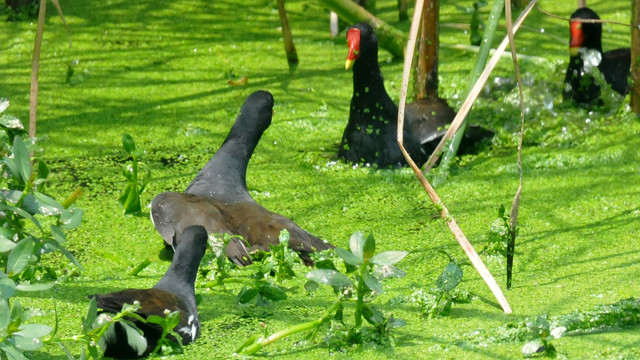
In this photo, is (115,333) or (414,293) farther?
(414,293)

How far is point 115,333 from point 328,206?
1.52 meters

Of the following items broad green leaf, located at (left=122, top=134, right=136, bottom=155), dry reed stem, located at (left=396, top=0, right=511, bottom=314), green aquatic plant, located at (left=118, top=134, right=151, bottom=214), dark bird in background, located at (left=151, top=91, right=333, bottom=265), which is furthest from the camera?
green aquatic plant, located at (left=118, top=134, right=151, bottom=214)

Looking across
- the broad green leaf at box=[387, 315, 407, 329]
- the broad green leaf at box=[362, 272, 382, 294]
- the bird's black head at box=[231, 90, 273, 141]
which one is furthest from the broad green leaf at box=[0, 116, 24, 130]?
the bird's black head at box=[231, 90, 273, 141]

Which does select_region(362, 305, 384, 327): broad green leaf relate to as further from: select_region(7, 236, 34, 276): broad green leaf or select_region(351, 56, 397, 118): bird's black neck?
select_region(351, 56, 397, 118): bird's black neck

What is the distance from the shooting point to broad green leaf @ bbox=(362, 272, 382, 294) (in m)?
2.09

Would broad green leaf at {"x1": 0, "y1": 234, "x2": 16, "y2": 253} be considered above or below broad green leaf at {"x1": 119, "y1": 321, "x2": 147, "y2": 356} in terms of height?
above

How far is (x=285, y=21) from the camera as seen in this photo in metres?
4.79

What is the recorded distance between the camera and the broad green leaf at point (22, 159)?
188 centimetres

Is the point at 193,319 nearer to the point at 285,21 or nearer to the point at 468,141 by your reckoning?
the point at 468,141

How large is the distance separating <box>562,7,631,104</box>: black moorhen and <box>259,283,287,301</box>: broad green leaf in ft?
8.31

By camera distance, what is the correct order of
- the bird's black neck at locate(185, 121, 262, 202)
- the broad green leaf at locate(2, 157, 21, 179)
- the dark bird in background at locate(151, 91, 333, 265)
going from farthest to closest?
1. the bird's black neck at locate(185, 121, 262, 202)
2. the dark bird in background at locate(151, 91, 333, 265)
3. the broad green leaf at locate(2, 157, 21, 179)

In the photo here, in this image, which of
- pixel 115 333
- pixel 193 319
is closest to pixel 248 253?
→ pixel 193 319

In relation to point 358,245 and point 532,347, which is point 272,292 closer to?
point 358,245

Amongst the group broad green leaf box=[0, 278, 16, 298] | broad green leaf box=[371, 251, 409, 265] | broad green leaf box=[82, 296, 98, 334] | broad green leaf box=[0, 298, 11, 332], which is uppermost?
broad green leaf box=[0, 278, 16, 298]
